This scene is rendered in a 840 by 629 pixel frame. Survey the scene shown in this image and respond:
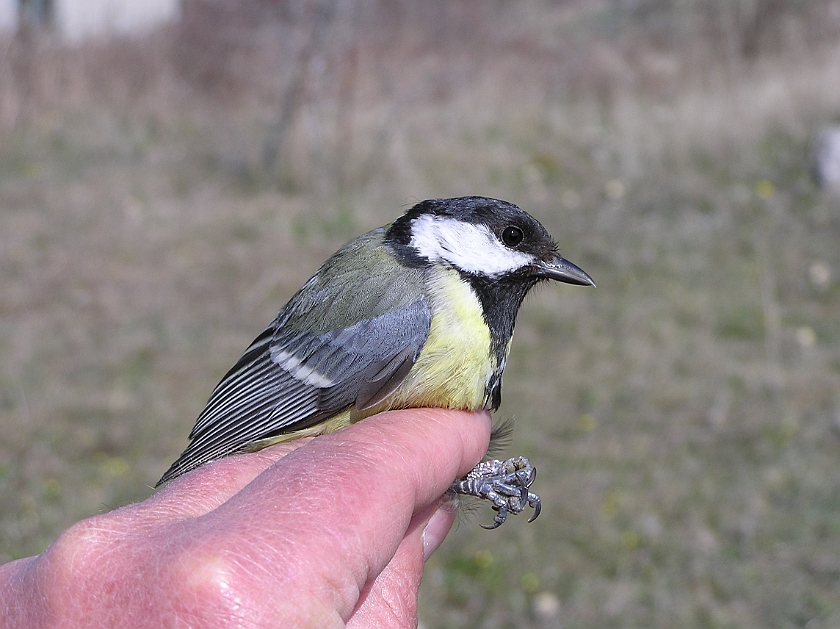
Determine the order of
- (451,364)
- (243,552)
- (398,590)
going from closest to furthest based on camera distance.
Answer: (243,552) → (398,590) → (451,364)

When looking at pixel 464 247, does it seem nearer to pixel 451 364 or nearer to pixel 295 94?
pixel 451 364

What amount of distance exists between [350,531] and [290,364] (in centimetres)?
71

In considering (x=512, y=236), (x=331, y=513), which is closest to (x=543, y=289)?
(x=512, y=236)

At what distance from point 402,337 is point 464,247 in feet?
0.98

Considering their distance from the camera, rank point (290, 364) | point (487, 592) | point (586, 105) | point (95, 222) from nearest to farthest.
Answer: point (290, 364) < point (487, 592) < point (95, 222) < point (586, 105)

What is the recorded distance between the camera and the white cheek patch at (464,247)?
1.93 meters

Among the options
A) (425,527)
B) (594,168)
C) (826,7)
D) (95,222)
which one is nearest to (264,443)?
(425,527)

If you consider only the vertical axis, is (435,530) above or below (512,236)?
below

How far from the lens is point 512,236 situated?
1.96 metres

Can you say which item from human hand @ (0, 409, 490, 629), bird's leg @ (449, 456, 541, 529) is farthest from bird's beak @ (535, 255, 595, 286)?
human hand @ (0, 409, 490, 629)

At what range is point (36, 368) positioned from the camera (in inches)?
170

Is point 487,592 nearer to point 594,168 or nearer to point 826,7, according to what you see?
point 594,168

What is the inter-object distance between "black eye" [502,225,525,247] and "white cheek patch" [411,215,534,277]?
0.06ft

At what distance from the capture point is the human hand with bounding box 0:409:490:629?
1112mm
